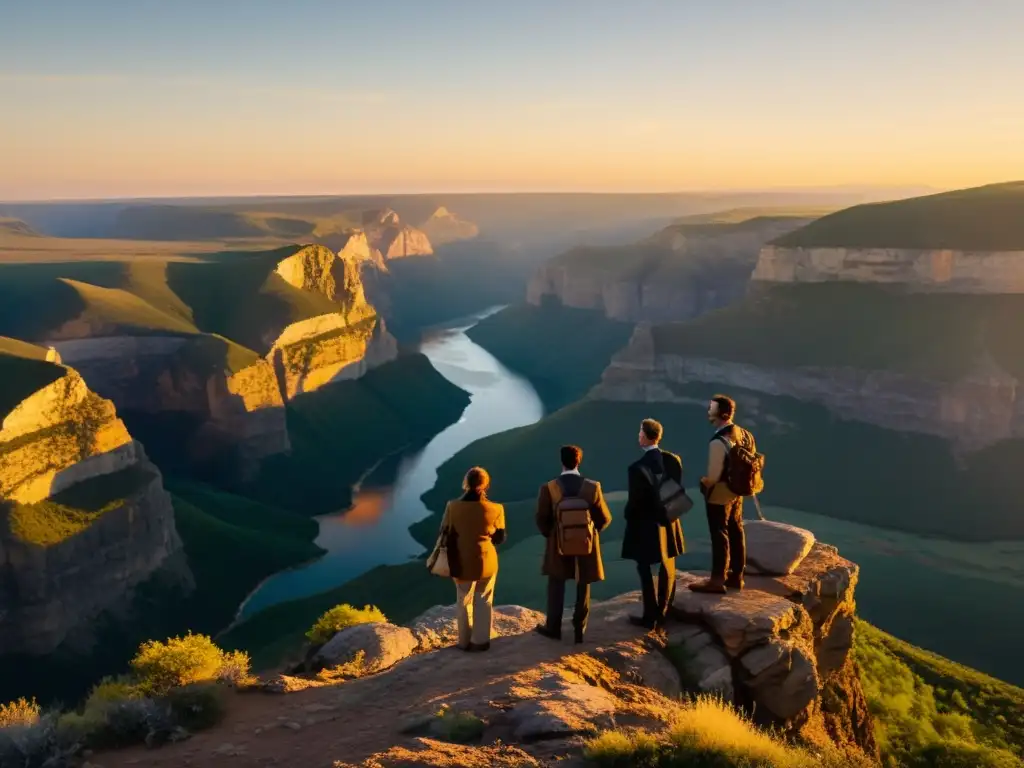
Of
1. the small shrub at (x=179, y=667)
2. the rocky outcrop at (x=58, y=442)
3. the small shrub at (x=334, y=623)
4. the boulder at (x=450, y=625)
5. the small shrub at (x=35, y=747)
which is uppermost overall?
the small shrub at (x=35, y=747)

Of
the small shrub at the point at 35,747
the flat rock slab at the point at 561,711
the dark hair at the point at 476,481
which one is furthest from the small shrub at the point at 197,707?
the dark hair at the point at 476,481

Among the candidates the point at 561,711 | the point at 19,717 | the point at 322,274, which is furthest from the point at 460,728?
the point at 322,274

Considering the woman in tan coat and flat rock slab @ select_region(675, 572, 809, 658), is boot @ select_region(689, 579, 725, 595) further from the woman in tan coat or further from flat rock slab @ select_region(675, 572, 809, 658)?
the woman in tan coat

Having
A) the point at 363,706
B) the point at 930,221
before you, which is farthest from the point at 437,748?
the point at 930,221

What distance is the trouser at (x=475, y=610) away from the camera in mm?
12852

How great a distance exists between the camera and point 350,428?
92562 millimetres

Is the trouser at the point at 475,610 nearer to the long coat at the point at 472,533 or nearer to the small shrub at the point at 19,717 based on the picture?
the long coat at the point at 472,533

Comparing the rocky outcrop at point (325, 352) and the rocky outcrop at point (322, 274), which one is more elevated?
the rocky outcrop at point (322, 274)

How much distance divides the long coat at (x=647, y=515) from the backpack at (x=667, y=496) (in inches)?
2.2

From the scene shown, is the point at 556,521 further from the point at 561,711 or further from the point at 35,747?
the point at 35,747

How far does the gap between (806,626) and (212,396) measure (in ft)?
232

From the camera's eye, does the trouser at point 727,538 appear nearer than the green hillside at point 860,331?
Yes

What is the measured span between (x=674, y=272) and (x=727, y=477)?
126 metres

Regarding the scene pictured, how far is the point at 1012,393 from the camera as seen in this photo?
206ft
